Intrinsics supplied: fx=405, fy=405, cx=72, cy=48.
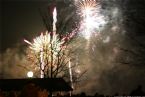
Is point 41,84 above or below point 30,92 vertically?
above

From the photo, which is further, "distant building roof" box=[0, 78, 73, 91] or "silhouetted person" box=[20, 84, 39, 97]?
"distant building roof" box=[0, 78, 73, 91]

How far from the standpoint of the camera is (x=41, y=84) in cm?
6675

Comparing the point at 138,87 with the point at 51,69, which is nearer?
the point at 51,69

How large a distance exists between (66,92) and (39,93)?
35.5 meters

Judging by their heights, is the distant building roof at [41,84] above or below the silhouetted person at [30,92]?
above

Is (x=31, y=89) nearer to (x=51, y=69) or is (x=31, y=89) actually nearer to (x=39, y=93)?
(x=39, y=93)

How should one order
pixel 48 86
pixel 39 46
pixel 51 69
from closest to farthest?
1. pixel 39 46
2. pixel 51 69
3. pixel 48 86

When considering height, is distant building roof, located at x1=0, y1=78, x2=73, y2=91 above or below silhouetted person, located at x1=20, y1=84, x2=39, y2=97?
above

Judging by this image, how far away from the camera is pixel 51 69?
5519cm

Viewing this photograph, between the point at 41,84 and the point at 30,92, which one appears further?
the point at 41,84

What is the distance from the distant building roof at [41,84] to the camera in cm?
6531

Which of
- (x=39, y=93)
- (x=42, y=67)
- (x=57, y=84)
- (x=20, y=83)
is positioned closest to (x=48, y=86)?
(x=57, y=84)

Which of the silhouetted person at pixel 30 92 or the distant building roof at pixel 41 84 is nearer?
the silhouetted person at pixel 30 92

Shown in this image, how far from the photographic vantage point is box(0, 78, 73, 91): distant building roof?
6531 cm
